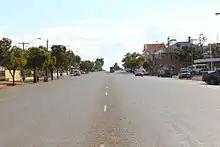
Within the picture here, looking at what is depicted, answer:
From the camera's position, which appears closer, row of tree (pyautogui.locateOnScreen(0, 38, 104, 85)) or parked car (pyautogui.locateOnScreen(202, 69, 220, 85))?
parked car (pyautogui.locateOnScreen(202, 69, 220, 85))

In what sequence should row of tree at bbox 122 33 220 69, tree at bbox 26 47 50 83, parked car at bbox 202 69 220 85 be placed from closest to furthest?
parked car at bbox 202 69 220 85 < tree at bbox 26 47 50 83 < row of tree at bbox 122 33 220 69

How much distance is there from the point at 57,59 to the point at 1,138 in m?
84.8

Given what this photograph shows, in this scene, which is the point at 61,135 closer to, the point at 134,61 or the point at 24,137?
the point at 24,137

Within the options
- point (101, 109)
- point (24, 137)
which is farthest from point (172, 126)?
point (101, 109)

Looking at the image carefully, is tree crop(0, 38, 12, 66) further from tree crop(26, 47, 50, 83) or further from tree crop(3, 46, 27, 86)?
tree crop(26, 47, 50, 83)

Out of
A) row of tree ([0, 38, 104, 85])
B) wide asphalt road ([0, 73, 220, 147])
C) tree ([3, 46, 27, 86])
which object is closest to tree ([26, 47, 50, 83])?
row of tree ([0, 38, 104, 85])

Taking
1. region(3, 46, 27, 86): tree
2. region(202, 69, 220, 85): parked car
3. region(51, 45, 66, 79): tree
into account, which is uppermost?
region(51, 45, 66, 79): tree

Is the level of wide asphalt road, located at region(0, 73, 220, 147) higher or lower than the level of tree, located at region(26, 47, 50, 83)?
lower

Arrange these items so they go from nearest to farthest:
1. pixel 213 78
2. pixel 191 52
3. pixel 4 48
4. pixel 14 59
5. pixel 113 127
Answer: pixel 113 127, pixel 213 78, pixel 4 48, pixel 14 59, pixel 191 52

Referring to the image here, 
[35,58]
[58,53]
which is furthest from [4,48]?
[58,53]

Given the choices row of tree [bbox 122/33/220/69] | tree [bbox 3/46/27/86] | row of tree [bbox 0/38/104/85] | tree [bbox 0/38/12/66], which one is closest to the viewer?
tree [bbox 0/38/12/66]

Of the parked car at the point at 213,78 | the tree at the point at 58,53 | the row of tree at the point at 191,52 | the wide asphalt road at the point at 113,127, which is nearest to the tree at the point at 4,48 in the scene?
→ the parked car at the point at 213,78

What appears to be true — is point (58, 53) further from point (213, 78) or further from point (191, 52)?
point (213, 78)

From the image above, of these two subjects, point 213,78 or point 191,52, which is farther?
point 191,52
